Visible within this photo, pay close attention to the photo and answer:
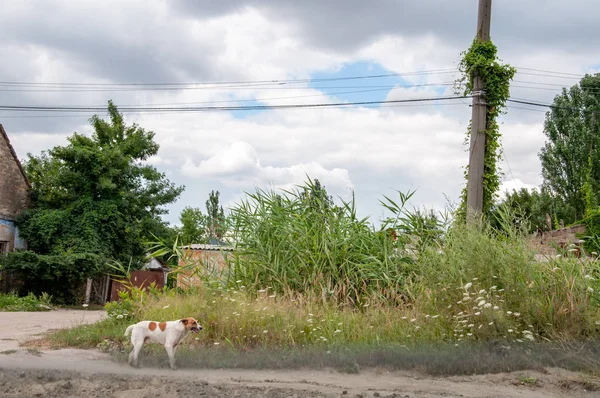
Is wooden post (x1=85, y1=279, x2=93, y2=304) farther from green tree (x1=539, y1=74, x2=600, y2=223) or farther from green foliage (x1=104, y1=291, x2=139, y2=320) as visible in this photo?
green tree (x1=539, y1=74, x2=600, y2=223)

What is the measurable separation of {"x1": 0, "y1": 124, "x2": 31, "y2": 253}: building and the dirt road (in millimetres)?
19297

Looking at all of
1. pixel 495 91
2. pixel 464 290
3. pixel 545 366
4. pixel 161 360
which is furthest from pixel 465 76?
pixel 161 360

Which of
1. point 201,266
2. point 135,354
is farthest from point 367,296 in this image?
point 135,354

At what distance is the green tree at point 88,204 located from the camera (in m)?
26.2

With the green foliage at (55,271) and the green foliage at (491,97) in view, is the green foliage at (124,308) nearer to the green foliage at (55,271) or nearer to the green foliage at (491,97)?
the green foliage at (491,97)

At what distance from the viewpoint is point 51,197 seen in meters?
27.3

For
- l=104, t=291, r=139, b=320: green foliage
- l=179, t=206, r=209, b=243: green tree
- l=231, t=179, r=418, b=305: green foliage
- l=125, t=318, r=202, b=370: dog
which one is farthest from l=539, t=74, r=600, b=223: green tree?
l=125, t=318, r=202, b=370: dog

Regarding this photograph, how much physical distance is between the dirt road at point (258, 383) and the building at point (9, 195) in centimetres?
1930

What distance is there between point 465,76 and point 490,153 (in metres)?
2.08

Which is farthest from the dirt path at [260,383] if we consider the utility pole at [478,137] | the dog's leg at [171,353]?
the utility pole at [478,137]

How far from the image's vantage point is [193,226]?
42.1 metres

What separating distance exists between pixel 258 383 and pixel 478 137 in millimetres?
9104

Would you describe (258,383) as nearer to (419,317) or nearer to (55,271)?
(419,317)

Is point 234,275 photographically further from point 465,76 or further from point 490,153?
point 465,76
